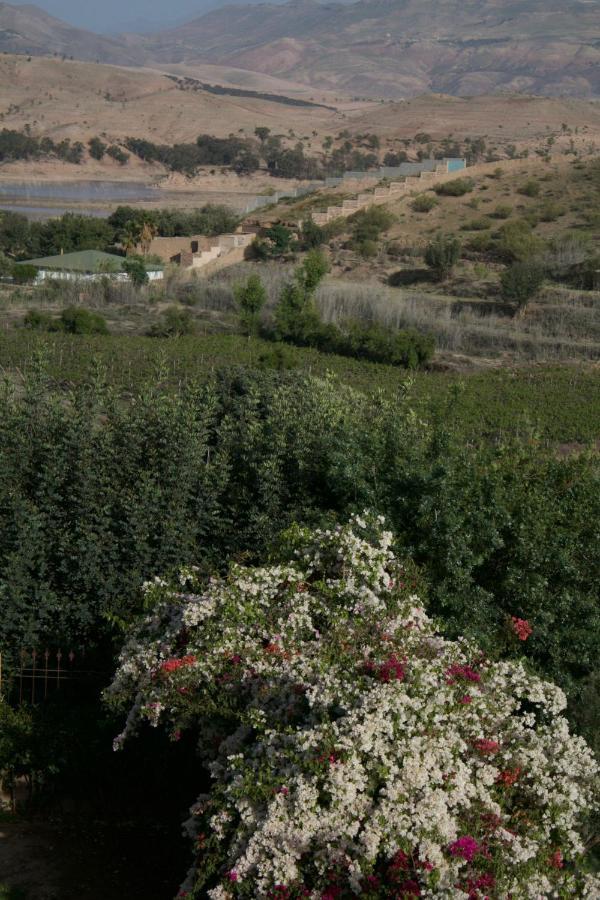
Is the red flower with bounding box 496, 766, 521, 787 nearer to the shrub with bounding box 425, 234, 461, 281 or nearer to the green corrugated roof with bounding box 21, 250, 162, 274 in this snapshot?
the green corrugated roof with bounding box 21, 250, 162, 274

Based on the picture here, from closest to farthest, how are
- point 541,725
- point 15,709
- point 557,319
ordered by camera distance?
point 541,725 < point 15,709 < point 557,319

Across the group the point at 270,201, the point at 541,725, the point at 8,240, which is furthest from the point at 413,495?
the point at 270,201

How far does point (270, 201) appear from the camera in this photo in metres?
68.9

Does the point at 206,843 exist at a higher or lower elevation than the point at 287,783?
lower

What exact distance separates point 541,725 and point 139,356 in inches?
956

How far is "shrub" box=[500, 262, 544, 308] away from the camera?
40.3 metres

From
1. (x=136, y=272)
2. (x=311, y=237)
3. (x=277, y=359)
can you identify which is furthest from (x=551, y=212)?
(x=277, y=359)

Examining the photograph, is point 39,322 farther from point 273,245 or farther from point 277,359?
point 273,245

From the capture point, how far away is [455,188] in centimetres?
5909

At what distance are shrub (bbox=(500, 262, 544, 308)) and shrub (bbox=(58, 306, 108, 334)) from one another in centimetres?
1562

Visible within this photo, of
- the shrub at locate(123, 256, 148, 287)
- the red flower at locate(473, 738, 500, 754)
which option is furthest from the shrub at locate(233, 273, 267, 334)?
the red flower at locate(473, 738, 500, 754)

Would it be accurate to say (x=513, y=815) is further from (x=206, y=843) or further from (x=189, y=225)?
(x=189, y=225)

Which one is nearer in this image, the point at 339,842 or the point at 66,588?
the point at 339,842

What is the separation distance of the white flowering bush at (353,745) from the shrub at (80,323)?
26.5 meters
